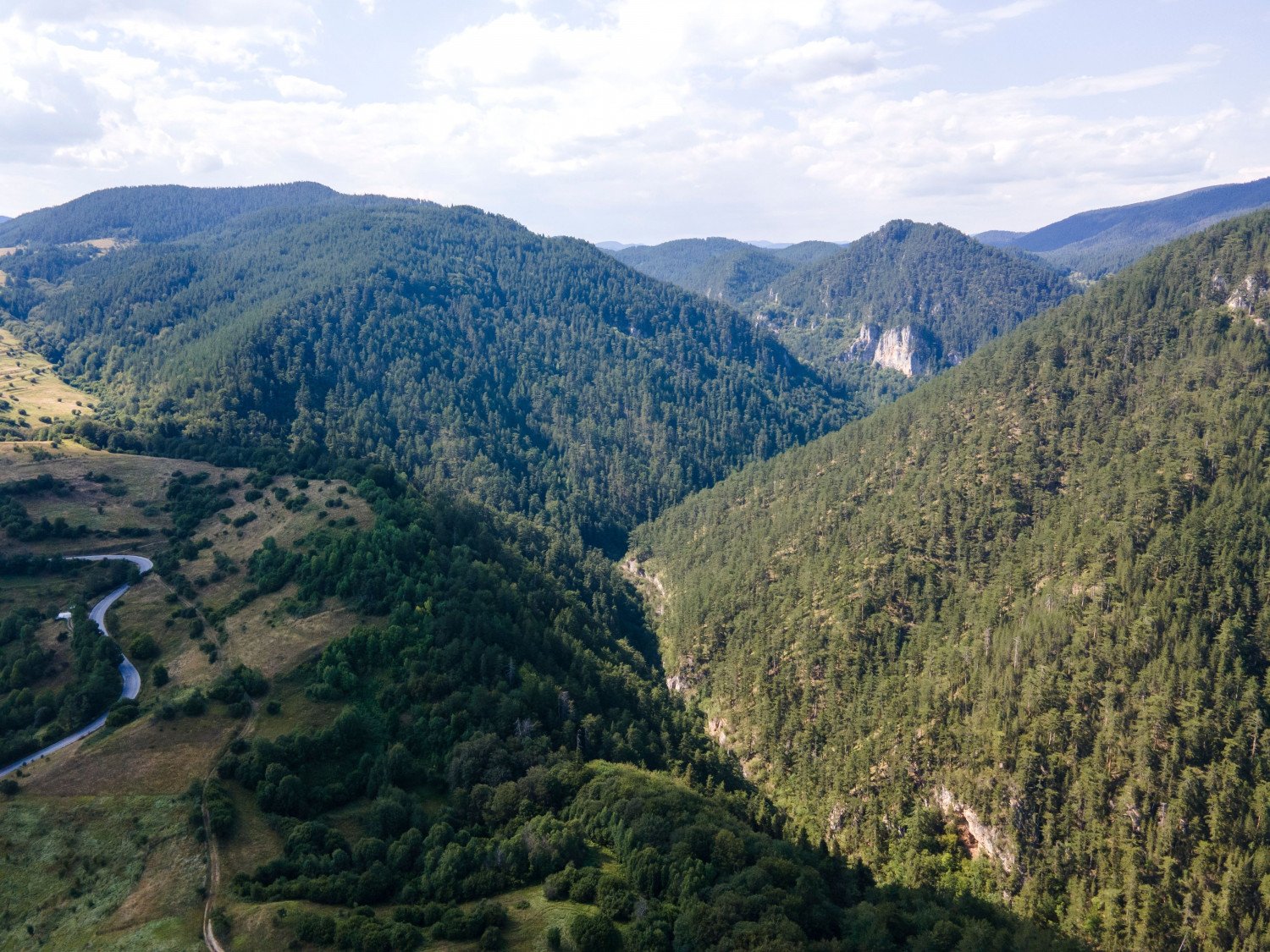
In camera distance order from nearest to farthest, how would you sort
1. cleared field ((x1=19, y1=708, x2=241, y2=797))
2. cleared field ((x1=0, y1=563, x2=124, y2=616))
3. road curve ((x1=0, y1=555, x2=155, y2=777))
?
cleared field ((x1=19, y1=708, x2=241, y2=797)) → road curve ((x1=0, y1=555, x2=155, y2=777)) → cleared field ((x1=0, y1=563, x2=124, y2=616))

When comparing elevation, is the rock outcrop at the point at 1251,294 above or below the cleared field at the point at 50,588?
above

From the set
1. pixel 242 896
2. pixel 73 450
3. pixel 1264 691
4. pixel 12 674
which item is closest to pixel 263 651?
pixel 12 674

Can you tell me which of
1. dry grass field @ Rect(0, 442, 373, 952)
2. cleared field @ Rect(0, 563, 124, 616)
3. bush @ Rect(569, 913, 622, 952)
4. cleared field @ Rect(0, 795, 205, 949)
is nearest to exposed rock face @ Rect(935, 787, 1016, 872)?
bush @ Rect(569, 913, 622, 952)

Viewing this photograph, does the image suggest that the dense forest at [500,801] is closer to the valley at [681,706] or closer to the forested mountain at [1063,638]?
the valley at [681,706]

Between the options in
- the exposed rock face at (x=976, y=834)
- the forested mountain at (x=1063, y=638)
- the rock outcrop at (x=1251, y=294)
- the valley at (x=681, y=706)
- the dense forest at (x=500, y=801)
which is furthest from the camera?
the rock outcrop at (x=1251, y=294)

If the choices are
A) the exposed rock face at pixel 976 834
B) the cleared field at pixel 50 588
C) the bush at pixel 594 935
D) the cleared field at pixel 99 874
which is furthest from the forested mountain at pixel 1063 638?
the cleared field at pixel 50 588

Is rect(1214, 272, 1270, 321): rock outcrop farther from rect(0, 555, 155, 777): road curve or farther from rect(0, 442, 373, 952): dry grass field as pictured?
rect(0, 555, 155, 777): road curve

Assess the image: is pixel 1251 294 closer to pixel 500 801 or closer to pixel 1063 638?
pixel 1063 638
